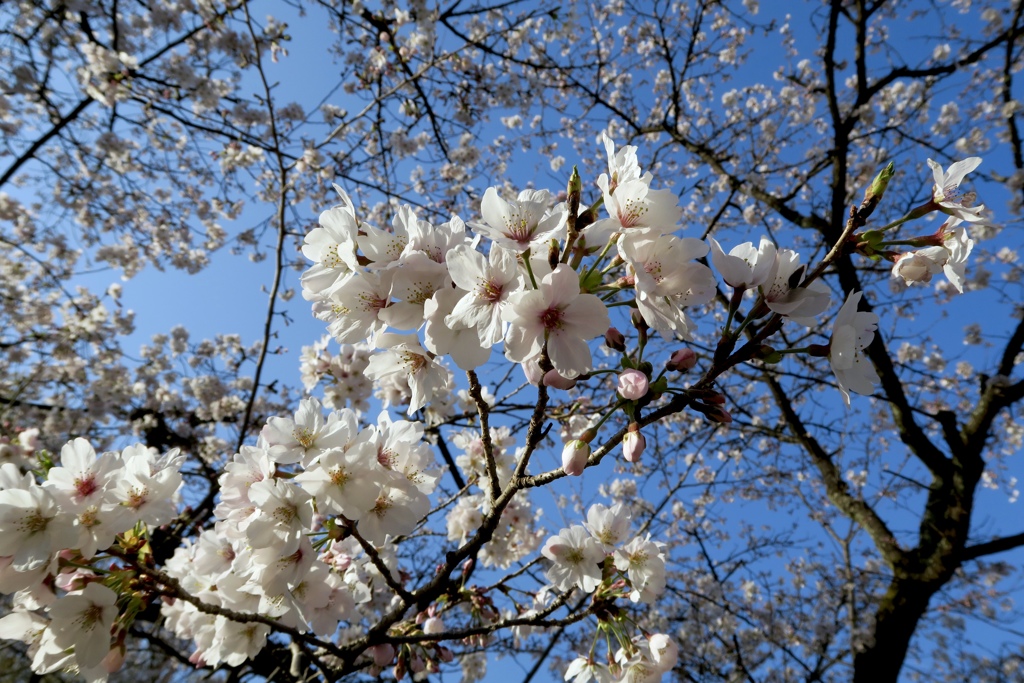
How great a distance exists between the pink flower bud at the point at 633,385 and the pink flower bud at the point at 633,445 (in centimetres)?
9

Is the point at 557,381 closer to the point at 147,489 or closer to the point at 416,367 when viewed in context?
the point at 416,367

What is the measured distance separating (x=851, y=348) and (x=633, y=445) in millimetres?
450

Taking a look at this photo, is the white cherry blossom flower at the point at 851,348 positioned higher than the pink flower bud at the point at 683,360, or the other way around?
the white cherry blossom flower at the point at 851,348

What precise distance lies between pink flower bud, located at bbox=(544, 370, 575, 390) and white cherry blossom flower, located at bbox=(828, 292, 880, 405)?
20.1 inches

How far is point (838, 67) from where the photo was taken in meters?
5.80

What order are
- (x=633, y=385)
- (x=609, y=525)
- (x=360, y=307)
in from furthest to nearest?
(x=609, y=525) → (x=360, y=307) → (x=633, y=385)

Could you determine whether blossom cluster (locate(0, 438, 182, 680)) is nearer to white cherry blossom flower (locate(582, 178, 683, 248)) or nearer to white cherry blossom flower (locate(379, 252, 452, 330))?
white cherry blossom flower (locate(379, 252, 452, 330))

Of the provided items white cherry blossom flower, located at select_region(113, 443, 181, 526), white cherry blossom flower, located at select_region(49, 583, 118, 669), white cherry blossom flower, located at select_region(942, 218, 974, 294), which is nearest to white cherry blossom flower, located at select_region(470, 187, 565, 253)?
white cherry blossom flower, located at select_region(942, 218, 974, 294)

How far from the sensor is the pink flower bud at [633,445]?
3.18 ft

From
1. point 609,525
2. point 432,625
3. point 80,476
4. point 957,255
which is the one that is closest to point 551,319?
point 957,255

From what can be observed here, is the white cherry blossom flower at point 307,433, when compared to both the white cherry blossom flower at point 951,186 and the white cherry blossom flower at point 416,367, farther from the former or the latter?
the white cherry blossom flower at point 951,186

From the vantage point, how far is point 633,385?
92cm

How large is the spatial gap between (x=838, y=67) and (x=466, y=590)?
667 centimetres

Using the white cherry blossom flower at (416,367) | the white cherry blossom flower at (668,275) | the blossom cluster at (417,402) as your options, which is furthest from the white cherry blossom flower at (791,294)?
the white cherry blossom flower at (416,367)
